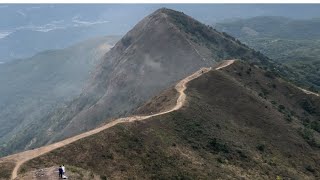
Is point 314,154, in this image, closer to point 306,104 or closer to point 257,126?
point 257,126

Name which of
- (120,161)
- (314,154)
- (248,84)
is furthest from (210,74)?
(120,161)

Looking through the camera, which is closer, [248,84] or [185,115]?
[185,115]

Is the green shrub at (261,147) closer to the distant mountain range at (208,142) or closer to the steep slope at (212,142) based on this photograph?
the steep slope at (212,142)

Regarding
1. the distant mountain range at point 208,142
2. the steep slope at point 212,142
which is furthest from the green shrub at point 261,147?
the distant mountain range at point 208,142

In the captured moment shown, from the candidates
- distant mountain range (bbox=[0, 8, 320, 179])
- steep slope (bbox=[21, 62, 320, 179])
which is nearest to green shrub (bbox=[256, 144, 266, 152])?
steep slope (bbox=[21, 62, 320, 179])

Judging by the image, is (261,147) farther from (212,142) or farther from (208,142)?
(208,142)

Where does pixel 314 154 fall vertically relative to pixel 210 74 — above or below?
below

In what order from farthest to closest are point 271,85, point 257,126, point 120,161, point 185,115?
point 271,85, point 257,126, point 185,115, point 120,161

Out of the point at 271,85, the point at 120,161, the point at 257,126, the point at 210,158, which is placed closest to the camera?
the point at 120,161

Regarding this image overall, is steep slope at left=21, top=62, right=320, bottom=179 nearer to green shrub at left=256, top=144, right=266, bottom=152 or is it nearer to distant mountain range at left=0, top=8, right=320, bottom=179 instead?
green shrub at left=256, top=144, right=266, bottom=152
